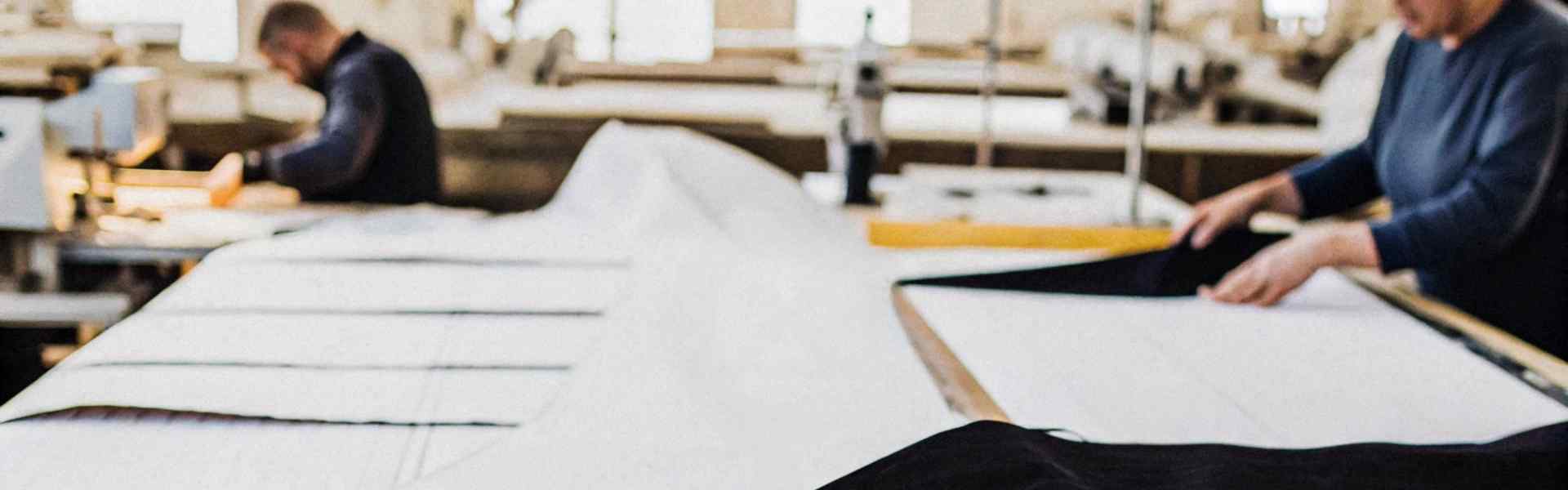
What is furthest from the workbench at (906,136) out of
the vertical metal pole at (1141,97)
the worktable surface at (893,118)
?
the vertical metal pole at (1141,97)

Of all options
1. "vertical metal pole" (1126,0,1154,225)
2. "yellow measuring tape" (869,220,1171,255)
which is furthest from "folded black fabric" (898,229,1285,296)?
"vertical metal pole" (1126,0,1154,225)

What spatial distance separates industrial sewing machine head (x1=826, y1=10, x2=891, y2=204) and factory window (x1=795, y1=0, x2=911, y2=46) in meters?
3.94

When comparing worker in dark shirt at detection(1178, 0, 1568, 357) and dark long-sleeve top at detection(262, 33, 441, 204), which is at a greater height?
worker in dark shirt at detection(1178, 0, 1568, 357)

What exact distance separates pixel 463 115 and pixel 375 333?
2.88 meters

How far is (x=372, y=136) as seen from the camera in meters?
3.05

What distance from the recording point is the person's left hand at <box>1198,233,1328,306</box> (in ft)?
4.80

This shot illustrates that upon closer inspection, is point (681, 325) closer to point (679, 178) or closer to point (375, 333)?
point (375, 333)

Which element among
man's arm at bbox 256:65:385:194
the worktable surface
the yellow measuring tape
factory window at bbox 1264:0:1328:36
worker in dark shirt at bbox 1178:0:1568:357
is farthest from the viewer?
factory window at bbox 1264:0:1328:36

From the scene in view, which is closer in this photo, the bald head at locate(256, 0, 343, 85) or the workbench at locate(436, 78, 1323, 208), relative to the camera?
the bald head at locate(256, 0, 343, 85)

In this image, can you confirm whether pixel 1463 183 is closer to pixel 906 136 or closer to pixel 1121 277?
pixel 1121 277

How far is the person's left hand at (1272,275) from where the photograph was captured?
146cm

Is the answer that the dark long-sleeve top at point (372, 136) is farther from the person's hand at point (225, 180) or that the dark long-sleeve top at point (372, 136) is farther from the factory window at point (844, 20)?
the factory window at point (844, 20)

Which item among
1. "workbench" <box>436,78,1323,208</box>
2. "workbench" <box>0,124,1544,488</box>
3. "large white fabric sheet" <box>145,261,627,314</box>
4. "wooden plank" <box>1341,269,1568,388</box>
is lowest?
"workbench" <box>436,78,1323,208</box>

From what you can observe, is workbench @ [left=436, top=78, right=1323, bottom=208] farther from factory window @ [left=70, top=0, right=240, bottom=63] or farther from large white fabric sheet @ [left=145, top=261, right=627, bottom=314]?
large white fabric sheet @ [left=145, top=261, right=627, bottom=314]
